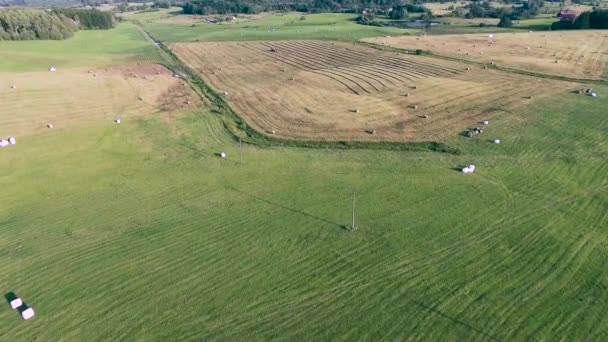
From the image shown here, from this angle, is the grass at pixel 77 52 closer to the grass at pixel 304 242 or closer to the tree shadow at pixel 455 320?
the grass at pixel 304 242

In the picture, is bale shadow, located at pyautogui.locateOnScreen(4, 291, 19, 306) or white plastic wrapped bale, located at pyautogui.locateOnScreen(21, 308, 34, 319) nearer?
white plastic wrapped bale, located at pyautogui.locateOnScreen(21, 308, 34, 319)

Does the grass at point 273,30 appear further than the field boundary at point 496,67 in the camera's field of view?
Yes

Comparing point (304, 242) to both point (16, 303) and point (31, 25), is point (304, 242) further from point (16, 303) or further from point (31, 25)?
point (31, 25)

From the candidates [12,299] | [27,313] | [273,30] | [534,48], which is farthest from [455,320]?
[273,30]

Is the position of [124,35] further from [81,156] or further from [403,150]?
[403,150]

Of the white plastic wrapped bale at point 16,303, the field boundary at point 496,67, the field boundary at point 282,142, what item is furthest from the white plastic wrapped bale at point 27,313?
the field boundary at point 496,67

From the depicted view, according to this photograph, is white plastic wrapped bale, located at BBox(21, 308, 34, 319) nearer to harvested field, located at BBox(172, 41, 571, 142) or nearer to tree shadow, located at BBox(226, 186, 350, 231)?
tree shadow, located at BBox(226, 186, 350, 231)

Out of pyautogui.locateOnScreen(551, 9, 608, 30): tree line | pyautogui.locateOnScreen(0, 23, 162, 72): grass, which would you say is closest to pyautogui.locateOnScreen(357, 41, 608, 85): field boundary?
pyautogui.locateOnScreen(0, 23, 162, 72): grass
